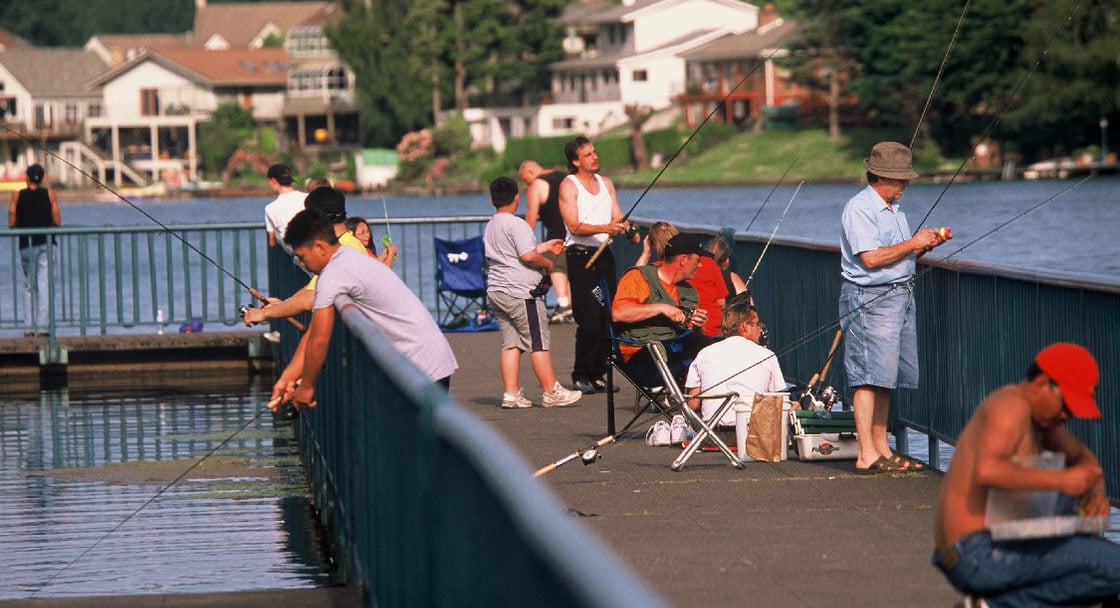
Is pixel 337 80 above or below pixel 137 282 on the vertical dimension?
above

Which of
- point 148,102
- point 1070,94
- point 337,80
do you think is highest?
point 337,80

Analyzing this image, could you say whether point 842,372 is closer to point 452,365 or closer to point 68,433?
point 452,365

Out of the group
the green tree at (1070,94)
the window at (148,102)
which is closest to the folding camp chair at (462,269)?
the green tree at (1070,94)

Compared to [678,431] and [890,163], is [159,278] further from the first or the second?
[890,163]

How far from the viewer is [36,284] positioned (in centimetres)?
1841

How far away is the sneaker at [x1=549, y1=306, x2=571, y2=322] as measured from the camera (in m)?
18.7

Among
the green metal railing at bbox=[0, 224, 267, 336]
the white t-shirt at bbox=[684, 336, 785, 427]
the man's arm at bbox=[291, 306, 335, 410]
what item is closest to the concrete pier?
the white t-shirt at bbox=[684, 336, 785, 427]

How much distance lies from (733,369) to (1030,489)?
16.4 ft

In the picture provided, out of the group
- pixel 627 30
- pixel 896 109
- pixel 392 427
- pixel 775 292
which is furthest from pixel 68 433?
pixel 627 30

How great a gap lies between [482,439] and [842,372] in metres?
8.40

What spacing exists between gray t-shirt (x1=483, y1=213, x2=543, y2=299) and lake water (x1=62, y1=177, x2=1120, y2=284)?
17.1m

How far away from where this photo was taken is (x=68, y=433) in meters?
14.5

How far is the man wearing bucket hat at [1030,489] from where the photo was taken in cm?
509

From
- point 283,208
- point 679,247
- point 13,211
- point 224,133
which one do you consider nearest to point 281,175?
point 283,208
